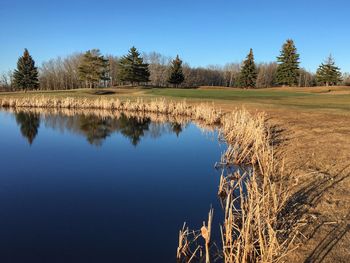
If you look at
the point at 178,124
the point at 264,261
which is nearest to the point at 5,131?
the point at 178,124

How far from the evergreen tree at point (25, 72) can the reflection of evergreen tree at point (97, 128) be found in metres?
34.9

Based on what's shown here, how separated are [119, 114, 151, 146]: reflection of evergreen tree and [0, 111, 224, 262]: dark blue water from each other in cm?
91

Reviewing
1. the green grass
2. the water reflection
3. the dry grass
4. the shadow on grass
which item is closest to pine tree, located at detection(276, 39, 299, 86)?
the green grass

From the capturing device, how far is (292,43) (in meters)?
56.3

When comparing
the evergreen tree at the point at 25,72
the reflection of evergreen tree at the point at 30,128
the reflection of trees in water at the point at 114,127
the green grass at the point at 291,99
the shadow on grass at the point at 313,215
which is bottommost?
the reflection of evergreen tree at the point at 30,128

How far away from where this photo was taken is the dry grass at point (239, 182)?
4082 millimetres

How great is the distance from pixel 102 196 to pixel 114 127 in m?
12.3

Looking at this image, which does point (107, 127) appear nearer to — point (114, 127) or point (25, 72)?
point (114, 127)

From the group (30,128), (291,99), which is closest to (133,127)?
(30,128)

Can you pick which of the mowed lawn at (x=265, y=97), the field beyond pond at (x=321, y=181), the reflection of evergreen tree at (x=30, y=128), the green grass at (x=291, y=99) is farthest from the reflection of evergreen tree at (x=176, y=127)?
the green grass at (x=291, y=99)

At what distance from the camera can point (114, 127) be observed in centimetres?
1928

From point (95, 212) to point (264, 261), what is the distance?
370cm

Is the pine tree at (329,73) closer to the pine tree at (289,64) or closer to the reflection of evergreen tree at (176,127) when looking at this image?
the pine tree at (289,64)

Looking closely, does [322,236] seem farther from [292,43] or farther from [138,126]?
[292,43]
